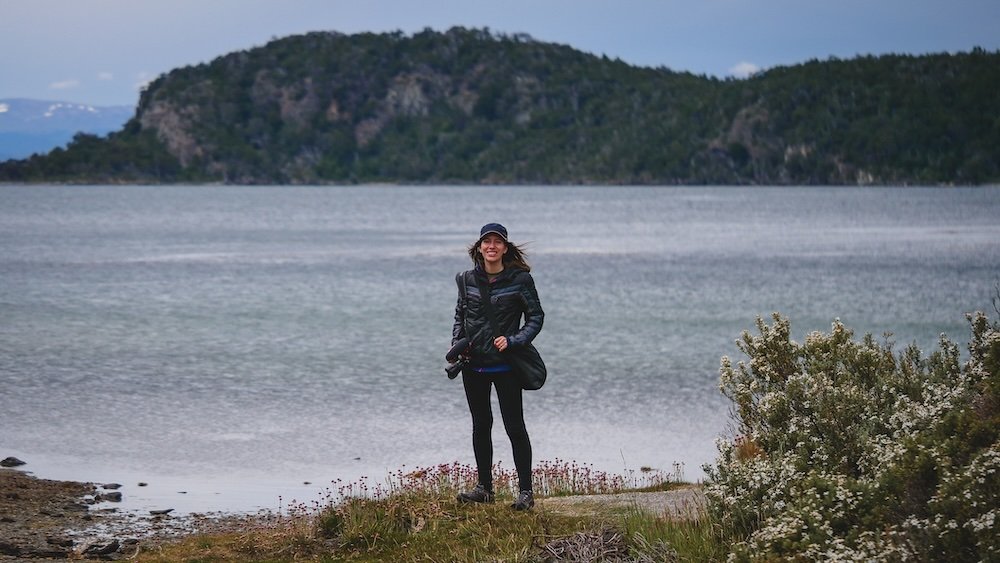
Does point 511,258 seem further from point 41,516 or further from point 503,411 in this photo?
point 41,516

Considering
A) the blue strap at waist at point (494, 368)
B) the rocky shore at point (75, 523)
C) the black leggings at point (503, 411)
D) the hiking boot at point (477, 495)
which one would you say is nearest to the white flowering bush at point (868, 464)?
A: the black leggings at point (503, 411)

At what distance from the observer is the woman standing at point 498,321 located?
9.60 metres

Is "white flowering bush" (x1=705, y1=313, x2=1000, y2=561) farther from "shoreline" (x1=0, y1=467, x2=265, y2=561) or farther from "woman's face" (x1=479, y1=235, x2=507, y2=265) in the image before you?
"shoreline" (x1=0, y1=467, x2=265, y2=561)

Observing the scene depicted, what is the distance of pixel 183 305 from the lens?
138 feet

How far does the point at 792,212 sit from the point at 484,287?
13675 centimetres

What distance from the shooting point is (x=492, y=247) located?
31.4 ft

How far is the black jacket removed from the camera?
9.62 metres

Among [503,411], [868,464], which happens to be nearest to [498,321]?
[503,411]

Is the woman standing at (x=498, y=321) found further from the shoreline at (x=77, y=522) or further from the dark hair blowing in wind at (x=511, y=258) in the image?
the shoreline at (x=77, y=522)

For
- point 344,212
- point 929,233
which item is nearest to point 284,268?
point 929,233

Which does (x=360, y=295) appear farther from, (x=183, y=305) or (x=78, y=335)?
(x=78, y=335)

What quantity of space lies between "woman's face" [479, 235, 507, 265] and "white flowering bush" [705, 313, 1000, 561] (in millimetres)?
2169

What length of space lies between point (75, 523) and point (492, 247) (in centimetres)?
576

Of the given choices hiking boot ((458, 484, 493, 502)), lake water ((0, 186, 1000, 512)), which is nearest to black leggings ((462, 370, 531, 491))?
hiking boot ((458, 484, 493, 502))
